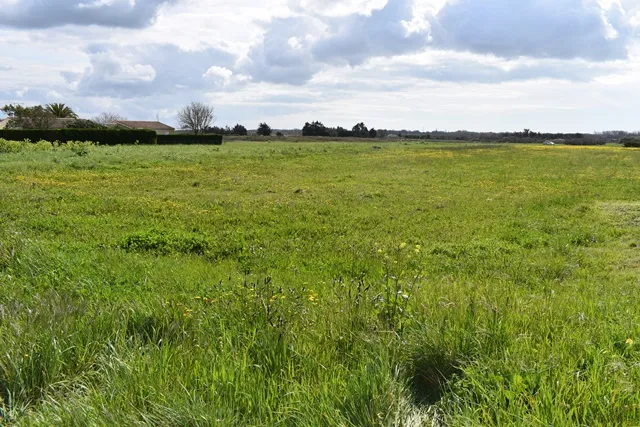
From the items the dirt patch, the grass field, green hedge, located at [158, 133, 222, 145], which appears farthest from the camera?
green hedge, located at [158, 133, 222, 145]

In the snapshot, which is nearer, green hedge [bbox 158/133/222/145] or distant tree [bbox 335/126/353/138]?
green hedge [bbox 158/133/222/145]

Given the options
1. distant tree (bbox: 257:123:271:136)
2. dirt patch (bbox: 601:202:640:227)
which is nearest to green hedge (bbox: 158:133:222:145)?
distant tree (bbox: 257:123:271:136)

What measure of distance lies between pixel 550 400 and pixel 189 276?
5.15 m

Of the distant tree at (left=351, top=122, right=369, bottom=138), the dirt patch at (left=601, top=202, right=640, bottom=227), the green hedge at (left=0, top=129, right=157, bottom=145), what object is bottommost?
the dirt patch at (left=601, top=202, right=640, bottom=227)

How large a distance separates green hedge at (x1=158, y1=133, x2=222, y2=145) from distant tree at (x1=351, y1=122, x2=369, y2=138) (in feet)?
165

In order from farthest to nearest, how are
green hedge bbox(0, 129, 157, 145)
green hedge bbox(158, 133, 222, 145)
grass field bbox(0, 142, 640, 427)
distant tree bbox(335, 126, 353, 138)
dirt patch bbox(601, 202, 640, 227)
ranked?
1. distant tree bbox(335, 126, 353, 138)
2. green hedge bbox(158, 133, 222, 145)
3. green hedge bbox(0, 129, 157, 145)
4. dirt patch bbox(601, 202, 640, 227)
5. grass field bbox(0, 142, 640, 427)

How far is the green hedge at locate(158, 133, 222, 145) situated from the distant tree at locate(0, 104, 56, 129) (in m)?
18.9

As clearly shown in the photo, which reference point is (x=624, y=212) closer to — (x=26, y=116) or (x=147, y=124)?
(x=26, y=116)

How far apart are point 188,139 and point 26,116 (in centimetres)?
2327

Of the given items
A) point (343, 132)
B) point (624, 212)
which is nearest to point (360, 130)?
point (343, 132)

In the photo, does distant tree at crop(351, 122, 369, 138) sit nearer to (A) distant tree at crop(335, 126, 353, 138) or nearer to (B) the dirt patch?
(A) distant tree at crop(335, 126, 353, 138)

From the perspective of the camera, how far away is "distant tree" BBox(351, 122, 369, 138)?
4596 inches

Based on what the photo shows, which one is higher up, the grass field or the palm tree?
the palm tree

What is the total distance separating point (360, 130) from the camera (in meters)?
118
